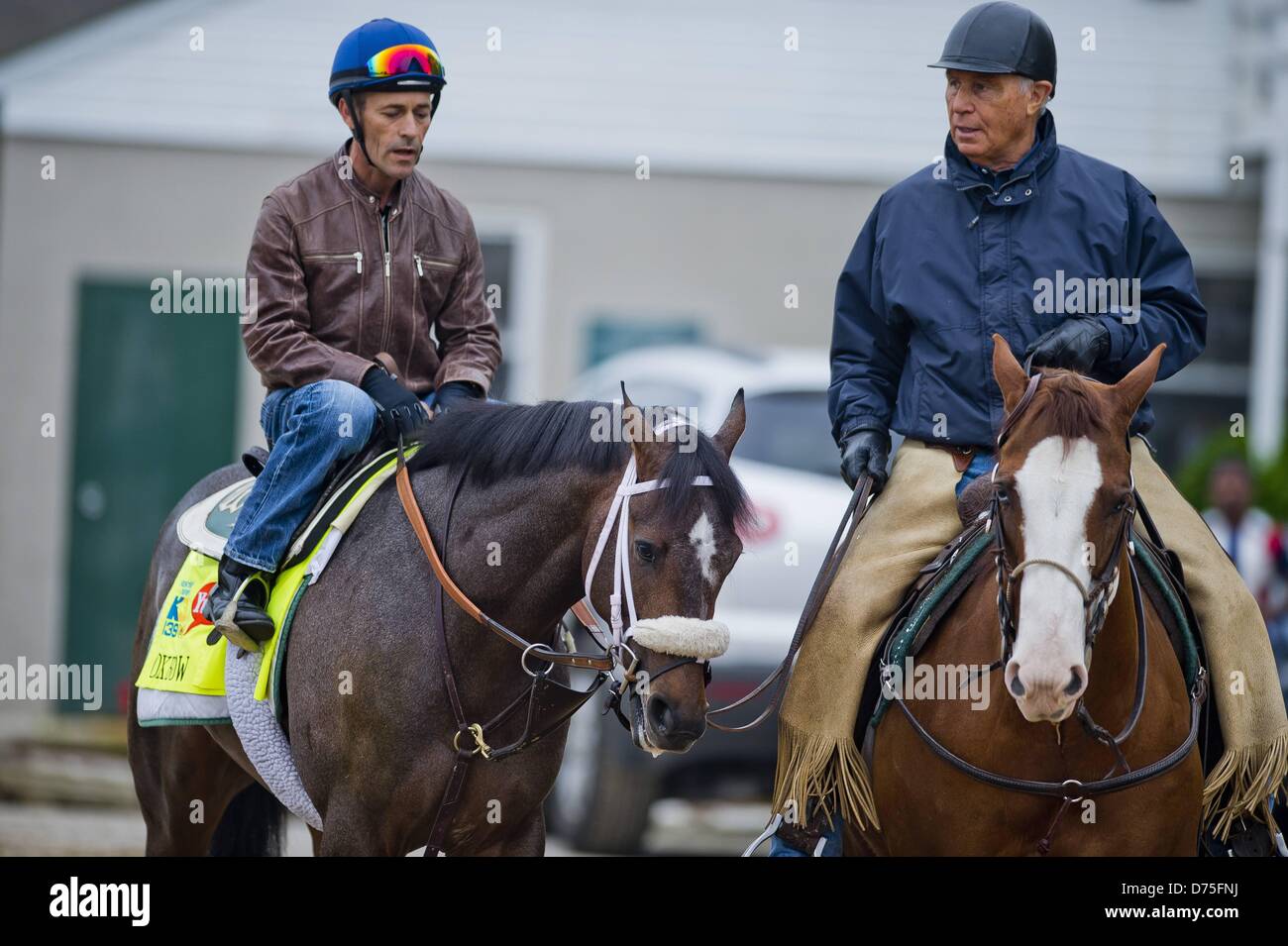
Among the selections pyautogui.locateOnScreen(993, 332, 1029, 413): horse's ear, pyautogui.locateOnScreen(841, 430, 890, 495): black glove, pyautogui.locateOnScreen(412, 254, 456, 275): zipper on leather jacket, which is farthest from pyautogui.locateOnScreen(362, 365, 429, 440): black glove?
pyautogui.locateOnScreen(993, 332, 1029, 413): horse's ear

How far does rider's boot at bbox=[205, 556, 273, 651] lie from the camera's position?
4.92 metres

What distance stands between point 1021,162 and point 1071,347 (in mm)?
707

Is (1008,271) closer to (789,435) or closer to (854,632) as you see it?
(854,632)

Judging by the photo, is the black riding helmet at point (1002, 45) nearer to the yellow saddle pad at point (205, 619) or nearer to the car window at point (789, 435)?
the yellow saddle pad at point (205, 619)

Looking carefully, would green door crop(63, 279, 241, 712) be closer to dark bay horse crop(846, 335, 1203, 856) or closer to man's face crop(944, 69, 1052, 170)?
man's face crop(944, 69, 1052, 170)

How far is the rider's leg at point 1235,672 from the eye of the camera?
4.59m

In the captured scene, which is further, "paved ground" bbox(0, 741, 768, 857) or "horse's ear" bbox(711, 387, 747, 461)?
"paved ground" bbox(0, 741, 768, 857)

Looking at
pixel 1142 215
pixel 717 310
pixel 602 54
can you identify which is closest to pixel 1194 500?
pixel 717 310

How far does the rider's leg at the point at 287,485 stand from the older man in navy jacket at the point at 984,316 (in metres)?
1.55

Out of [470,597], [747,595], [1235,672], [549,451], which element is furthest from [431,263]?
[747,595]

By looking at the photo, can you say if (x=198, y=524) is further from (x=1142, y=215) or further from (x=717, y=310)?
(x=717, y=310)

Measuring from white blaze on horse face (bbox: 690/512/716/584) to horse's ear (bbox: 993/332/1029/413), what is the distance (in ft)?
2.71

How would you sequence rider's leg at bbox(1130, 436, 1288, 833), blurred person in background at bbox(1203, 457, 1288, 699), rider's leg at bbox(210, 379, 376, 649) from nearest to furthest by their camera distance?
1. rider's leg at bbox(1130, 436, 1288, 833)
2. rider's leg at bbox(210, 379, 376, 649)
3. blurred person in background at bbox(1203, 457, 1288, 699)

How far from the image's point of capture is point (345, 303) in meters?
5.19
